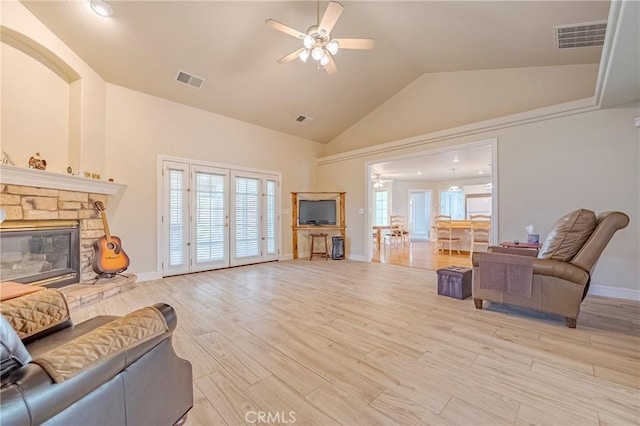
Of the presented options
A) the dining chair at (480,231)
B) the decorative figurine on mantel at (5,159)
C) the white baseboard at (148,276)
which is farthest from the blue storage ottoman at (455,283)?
the decorative figurine on mantel at (5,159)

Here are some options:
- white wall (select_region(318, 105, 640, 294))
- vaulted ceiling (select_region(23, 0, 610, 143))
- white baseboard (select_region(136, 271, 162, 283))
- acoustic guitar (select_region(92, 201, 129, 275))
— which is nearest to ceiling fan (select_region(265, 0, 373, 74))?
vaulted ceiling (select_region(23, 0, 610, 143))

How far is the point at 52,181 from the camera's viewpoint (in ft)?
10.3

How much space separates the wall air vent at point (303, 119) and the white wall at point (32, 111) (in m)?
3.79

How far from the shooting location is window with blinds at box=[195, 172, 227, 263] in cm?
496

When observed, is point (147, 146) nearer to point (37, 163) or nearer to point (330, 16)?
point (37, 163)

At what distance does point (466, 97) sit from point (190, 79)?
15.8 ft

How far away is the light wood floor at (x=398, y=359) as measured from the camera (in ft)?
4.88

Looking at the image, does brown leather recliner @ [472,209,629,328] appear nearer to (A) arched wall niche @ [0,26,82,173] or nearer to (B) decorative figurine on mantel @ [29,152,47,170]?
(B) decorative figurine on mantel @ [29,152,47,170]

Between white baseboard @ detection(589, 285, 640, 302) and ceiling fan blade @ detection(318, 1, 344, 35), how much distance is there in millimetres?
4671

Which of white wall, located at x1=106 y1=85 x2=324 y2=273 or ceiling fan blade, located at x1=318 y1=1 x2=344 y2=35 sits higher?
ceiling fan blade, located at x1=318 y1=1 x2=344 y2=35

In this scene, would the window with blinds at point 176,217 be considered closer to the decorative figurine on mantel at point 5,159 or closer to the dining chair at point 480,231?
the decorative figurine on mantel at point 5,159

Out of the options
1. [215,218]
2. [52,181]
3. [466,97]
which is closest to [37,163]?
[52,181]

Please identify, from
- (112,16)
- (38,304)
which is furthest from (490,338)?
(112,16)

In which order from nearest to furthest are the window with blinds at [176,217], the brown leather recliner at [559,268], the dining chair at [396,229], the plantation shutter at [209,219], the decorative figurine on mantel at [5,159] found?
the brown leather recliner at [559,268] → the decorative figurine on mantel at [5,159] → the window with blinds at [176,217] → the plantation shutter at [209,219] → the dining chair at [396,229]
